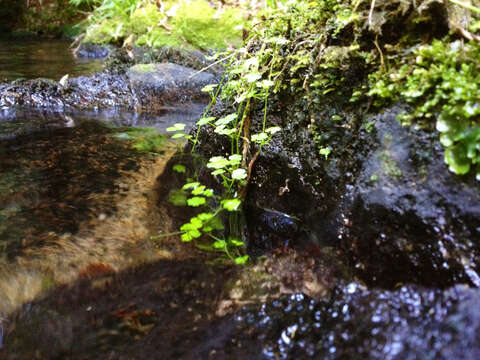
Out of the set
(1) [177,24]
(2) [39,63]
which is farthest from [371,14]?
(2) [39,63]

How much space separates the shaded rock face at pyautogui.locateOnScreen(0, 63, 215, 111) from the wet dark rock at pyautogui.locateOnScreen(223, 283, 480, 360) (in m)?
3.96

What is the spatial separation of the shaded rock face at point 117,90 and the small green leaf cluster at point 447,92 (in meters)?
3.75

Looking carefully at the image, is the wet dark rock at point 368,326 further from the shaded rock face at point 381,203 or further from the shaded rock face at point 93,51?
the shaded rock face at point 93,51

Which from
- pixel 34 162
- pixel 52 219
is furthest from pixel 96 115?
pixel 52 219

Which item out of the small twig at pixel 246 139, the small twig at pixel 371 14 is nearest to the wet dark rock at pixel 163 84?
the small twig at pixel 246 139

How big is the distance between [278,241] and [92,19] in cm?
1049

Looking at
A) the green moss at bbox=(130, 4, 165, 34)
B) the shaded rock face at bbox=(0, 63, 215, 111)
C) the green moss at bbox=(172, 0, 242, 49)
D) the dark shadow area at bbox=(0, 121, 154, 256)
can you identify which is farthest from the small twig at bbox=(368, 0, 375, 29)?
the green moss at bbox=(130, 4, 165, 34)

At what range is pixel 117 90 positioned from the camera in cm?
486

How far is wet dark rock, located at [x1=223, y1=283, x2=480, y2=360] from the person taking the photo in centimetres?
102

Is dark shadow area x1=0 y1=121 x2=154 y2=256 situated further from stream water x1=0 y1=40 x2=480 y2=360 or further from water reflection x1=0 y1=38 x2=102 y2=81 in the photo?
water reflection x1=0 y1=38 x2=102 y2=81

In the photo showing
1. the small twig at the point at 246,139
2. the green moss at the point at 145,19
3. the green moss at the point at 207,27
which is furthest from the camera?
the green moss at the point at 145,19

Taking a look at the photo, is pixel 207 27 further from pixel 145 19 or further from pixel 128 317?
pixel 128 317

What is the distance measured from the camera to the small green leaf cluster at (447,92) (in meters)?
1.13

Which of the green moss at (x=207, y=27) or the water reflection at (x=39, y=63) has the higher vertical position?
the green moss at (x=207, y=27)
